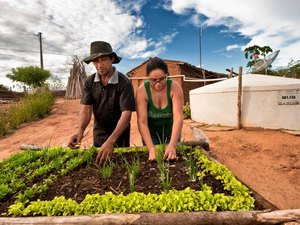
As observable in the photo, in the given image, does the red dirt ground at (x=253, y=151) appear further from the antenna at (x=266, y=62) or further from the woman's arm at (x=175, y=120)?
the antenna at (x=266, y=62)

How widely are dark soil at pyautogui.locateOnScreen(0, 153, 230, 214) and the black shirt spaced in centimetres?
65

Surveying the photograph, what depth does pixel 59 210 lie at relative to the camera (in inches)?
52.7

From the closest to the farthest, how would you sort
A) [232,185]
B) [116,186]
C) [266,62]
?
[232,185] < [116,186] < [266,62]

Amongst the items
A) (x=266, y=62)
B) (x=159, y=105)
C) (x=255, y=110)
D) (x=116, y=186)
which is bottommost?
(x=116, y=186)

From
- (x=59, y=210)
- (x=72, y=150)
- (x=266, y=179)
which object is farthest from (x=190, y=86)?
(x=59, y=210)

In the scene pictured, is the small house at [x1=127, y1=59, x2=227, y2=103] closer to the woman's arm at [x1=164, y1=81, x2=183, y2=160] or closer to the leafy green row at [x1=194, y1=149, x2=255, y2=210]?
the woman's arm at [x1=164, y1=81, x2=183, y2=160]

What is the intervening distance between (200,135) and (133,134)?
472 centimetres

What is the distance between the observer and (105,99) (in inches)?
99.1

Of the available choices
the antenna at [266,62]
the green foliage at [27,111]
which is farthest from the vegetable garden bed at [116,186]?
the antenna at [266,62]

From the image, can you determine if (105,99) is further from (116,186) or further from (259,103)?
(259,103)

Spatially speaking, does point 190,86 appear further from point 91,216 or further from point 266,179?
point 91,216

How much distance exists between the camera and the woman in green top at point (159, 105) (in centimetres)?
216

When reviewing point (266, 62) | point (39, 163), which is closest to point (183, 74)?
point (266, 62)

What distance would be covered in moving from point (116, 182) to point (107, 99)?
102 cm
